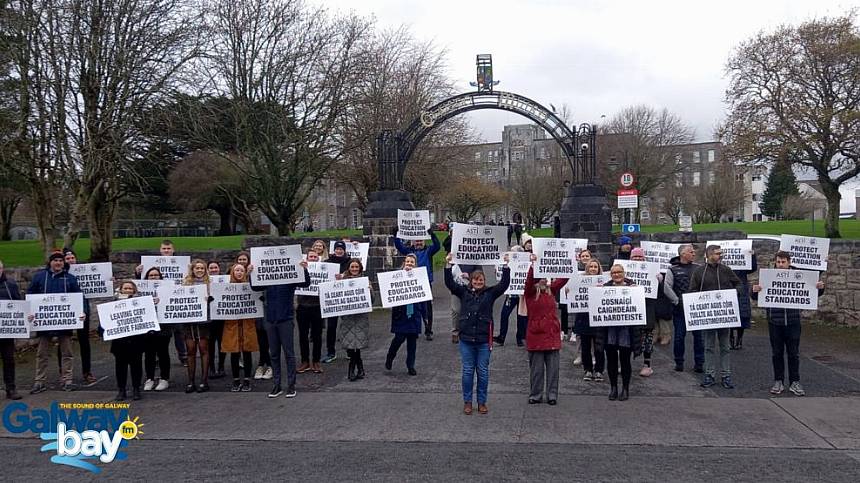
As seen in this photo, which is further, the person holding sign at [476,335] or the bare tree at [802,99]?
the bare tree at [802,99]

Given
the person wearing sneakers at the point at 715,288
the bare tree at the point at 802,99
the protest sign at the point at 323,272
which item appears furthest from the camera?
the bare tree at the point at 802,99

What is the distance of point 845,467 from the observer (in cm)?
544

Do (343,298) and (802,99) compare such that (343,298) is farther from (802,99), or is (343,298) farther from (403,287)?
(802,99)

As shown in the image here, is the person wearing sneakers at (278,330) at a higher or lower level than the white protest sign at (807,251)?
lower

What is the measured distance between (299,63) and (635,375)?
14.9 metres

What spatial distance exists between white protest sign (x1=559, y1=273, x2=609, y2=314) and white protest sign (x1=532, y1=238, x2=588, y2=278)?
1.70ft

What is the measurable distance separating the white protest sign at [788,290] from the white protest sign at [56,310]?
889 centimetres

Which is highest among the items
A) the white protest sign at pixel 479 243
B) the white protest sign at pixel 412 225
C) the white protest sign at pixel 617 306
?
the white protest sign at pixel 412 225

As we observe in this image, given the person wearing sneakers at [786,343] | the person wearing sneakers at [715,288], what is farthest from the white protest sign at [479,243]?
the person wearing sneakers at [786,343]

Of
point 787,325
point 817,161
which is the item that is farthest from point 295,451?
point 817,161

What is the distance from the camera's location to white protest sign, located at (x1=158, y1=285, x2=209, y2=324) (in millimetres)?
8336

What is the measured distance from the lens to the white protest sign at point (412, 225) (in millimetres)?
12258

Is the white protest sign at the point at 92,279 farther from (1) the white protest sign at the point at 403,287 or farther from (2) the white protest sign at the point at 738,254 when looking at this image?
(2) the white protest sign at the point at 738,254

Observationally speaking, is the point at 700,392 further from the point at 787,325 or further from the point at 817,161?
the point at 817,161
